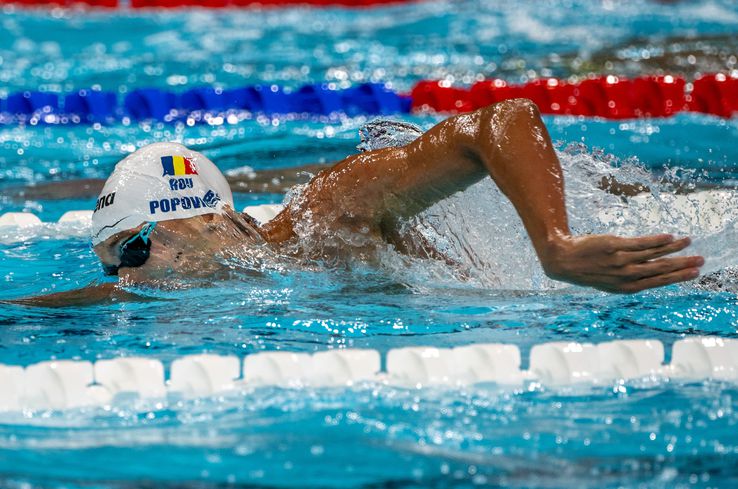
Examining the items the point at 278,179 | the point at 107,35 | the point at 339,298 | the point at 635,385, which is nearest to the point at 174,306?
the point at 339,298

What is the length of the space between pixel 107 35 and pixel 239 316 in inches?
236

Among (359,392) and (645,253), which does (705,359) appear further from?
(359,392)

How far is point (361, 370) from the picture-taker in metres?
2.40

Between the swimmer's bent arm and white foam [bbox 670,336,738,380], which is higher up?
the swimmer's bent arm

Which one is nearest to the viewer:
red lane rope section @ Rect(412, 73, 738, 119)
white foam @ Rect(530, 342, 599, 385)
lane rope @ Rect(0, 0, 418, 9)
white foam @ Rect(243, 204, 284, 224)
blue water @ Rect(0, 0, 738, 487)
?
blue water @ Rect(0, 0, 738, 487)

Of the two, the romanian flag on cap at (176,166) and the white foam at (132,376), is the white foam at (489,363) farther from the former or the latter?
the romanian flag on cap at (176,166)

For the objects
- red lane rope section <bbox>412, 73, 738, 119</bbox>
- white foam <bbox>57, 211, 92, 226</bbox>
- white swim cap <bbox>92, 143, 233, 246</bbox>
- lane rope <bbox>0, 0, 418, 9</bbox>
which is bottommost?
white swim cap <bbox>92, 143, 233, 246</bbox>

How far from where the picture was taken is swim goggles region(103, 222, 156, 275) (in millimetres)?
2818

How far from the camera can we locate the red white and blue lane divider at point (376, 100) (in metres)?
5.62

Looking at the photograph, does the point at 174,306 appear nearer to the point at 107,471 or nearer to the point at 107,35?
the point at 107,471

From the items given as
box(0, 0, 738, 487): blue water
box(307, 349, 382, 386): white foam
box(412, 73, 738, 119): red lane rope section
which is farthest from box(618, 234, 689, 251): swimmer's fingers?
box(412, 73, 738, 119): red lane rope section

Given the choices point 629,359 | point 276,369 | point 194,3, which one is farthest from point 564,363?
Answer: point 194,3

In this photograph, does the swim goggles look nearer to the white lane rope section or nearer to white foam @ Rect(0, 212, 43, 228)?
the white lane rope section

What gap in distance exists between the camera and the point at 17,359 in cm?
257
